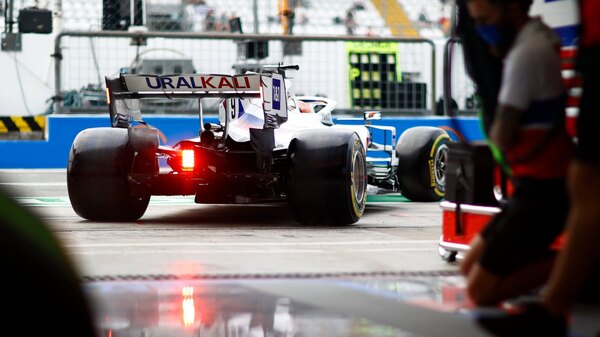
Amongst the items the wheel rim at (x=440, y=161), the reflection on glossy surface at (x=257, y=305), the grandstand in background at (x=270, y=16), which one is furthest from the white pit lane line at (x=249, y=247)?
the grandstand in background at (x=270, y=16)

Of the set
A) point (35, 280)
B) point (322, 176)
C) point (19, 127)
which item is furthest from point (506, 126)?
point (19, 127)

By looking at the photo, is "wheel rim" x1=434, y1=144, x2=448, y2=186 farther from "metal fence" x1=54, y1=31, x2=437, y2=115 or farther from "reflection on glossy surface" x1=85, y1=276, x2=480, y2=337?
"reflection on glossy surface" x1=85, y1=276, x2=480, y2=337

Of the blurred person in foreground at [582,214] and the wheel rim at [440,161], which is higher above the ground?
the blurred person in foreground at [582,214]

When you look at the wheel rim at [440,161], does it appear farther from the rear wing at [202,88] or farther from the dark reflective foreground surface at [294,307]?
the dark reflective foreground surface at [294,307]

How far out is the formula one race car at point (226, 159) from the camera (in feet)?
29.5

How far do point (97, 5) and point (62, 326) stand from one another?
15065mm

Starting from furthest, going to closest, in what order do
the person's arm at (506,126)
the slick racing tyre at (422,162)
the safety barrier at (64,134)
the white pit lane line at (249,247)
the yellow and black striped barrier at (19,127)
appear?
1. the yellow and black striped barrier at (19,127)
2. the safety barrier at (64,134)
3. the slick racing tyre at (422,162)
4. the white pit lane line at (249,247)
5. the person's arm at (506,126)

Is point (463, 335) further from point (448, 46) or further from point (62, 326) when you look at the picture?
point (62, 326)

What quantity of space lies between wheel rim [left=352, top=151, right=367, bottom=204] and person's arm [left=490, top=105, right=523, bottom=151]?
570 centimetres

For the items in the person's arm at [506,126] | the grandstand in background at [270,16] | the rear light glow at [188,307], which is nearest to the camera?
the person's arm at [506,126]

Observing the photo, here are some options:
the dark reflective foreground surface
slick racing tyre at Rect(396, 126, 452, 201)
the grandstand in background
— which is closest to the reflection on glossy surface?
the dark reflective foreground surface

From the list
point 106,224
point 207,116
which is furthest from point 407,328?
point 207,116

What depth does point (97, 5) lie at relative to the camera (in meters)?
16.9

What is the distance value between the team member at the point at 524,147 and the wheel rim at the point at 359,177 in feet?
18.5
